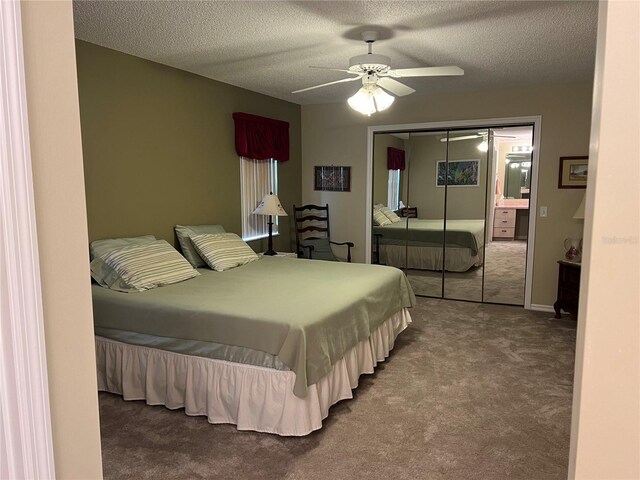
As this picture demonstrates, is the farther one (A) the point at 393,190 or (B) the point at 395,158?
(A) the point at 393,190

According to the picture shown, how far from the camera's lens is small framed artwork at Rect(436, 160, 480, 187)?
17.3ft

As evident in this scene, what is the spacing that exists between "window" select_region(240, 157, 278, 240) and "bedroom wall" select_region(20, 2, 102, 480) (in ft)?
13.6

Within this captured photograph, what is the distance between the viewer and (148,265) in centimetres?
335

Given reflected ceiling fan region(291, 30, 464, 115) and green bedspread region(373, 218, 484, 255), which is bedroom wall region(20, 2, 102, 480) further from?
green bedspread region(373, 218, 484, 255)

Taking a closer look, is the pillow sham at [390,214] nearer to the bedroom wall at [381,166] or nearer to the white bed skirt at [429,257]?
the bedroom wall at [381,166]

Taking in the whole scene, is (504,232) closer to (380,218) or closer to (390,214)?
(390,214)

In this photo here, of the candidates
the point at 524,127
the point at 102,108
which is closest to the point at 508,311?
the point at 524,127

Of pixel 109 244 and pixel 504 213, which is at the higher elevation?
pixel 504 213

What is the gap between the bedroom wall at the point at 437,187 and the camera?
529 cm

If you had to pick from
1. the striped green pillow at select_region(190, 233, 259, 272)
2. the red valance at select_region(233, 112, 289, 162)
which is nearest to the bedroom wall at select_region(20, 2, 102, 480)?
the striped green pillow at select_region(190, 233, 259, 272)

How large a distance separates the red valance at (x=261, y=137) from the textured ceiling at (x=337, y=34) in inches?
21.9

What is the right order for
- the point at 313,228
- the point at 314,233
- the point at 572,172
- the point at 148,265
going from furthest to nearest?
1. the point at 314,233
2. the point at 313,228
3. the point at 572,172
4. the point at 148,265

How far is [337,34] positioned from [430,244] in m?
3.09

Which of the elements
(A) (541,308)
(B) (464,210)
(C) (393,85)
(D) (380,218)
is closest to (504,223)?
(B) (464,210)
